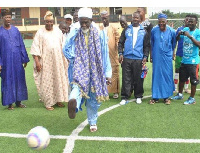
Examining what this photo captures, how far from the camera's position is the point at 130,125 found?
530 centimetres

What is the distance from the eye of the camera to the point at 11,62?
254 inches

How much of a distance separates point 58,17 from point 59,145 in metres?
32.9

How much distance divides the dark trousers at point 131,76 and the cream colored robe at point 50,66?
55.0 inches

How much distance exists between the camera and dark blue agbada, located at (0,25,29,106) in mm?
6352

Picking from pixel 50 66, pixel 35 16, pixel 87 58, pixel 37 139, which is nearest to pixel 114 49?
pixel 50 66

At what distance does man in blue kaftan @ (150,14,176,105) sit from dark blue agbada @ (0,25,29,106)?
116 inches

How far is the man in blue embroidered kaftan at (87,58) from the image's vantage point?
183 inches

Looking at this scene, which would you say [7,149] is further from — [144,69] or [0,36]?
[144,69]

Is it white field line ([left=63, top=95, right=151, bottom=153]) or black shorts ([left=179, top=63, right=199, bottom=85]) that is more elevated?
black shorts ([left=179, top=63, right=199, bottom=85])

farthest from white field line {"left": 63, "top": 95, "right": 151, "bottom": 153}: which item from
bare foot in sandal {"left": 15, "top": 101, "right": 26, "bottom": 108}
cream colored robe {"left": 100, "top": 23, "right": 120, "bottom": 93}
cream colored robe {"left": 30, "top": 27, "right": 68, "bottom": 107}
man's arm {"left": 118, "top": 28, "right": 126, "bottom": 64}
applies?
bare foot in sandal {"left": 15, "top": 101, "right": 26, "bottom": 108}

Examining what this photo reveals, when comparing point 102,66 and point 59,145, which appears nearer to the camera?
point 59,145

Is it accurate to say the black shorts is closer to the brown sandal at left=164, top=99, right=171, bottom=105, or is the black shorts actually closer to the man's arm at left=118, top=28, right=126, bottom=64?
the brown sandal at left=164, top=99, right=171, bottom=105

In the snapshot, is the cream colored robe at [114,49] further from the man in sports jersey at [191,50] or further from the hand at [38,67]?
the hand at [38,67]

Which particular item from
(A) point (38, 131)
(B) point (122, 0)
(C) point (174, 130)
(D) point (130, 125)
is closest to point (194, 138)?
(C) point (174, 130)
